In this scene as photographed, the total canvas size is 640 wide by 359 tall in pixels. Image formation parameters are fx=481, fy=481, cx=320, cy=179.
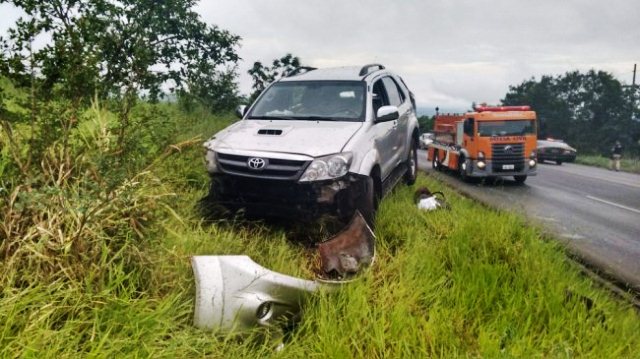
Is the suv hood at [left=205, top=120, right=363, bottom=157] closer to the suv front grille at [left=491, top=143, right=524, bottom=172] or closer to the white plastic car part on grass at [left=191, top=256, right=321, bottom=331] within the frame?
the white plastic car part on grass at [left=191, top=256, right=321, bottom=331]

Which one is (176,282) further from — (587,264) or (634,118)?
(634,118)

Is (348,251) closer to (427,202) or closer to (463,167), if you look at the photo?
(427,202)

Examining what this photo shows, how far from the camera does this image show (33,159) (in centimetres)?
367

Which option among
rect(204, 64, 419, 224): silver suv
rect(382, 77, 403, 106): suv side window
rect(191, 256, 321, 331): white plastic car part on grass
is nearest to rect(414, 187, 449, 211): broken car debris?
rect(204, 64, 419, 224): silver suv

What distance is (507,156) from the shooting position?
1390 centimetres

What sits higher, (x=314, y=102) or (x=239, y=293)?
(x=314, y=102)

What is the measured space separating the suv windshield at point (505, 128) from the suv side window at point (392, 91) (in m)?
6.62

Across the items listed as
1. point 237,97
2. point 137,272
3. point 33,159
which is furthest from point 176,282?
point 237,97

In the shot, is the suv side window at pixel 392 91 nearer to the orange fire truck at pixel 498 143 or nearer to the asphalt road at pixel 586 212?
the asphalt road at pixel 586 212

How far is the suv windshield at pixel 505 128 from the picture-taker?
1404 cm

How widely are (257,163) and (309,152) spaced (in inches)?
22.4

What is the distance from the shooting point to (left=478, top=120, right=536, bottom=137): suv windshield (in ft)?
46.1

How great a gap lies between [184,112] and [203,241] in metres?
7.35

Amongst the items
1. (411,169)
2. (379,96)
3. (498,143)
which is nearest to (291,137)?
(379,96)
